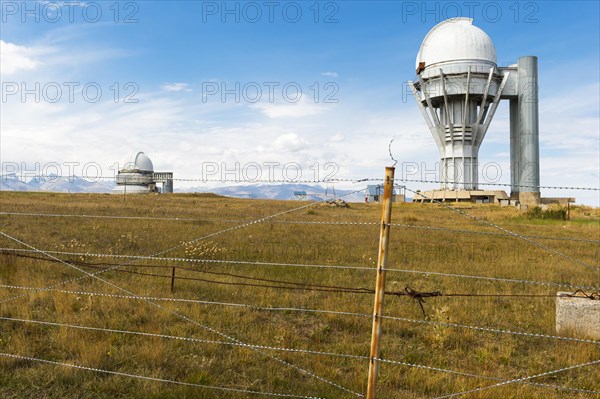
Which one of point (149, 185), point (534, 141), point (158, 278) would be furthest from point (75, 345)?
point (149, 185)

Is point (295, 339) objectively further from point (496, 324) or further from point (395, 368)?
point (496, 324)

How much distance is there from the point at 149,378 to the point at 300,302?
403 centimetres

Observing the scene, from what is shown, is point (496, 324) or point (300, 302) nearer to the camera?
point (496, 324)

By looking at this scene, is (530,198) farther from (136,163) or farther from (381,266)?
(136,163)

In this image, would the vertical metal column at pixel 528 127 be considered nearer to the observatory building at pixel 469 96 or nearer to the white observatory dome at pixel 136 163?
the observatory building at pixel 469 96

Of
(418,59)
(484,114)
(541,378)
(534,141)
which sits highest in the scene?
(418,59)

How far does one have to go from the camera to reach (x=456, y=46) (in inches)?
2726

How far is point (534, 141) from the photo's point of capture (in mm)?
70125

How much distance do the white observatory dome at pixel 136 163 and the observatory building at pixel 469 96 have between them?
69.0 metres

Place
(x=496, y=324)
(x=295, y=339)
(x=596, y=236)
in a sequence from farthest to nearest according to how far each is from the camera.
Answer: (x=596, y=236)
(x=496, y=324)
(x=295, y=339)

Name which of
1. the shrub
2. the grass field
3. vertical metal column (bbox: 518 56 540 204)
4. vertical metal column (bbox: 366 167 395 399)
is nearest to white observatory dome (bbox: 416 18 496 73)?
vertical metal column (bbox: 518 56 540 204)

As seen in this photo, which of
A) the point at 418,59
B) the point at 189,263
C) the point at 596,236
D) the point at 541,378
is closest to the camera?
the point at 541,378

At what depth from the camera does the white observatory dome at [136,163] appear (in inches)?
4291

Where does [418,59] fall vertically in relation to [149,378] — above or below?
above
